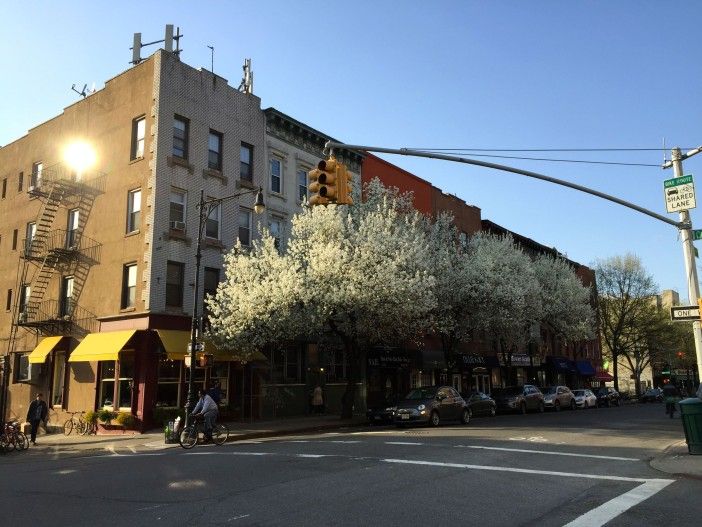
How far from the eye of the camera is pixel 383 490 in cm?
925

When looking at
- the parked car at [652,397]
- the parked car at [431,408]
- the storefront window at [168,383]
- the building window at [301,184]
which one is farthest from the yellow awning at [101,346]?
the parked car at [652,397]

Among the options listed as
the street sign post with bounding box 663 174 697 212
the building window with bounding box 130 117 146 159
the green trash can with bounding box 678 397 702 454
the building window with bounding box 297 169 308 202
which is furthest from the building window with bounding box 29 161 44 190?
the green trash can with bounding box 678 397 702 454

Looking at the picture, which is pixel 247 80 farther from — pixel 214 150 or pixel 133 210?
pixel 133 210

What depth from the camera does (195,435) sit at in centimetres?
1756

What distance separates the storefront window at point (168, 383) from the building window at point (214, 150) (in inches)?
356

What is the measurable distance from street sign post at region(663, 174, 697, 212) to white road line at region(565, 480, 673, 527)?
6.99m

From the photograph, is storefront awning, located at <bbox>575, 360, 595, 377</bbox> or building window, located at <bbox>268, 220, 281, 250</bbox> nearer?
building window, located at <bbox>268, 220, 281, 250</bbox>

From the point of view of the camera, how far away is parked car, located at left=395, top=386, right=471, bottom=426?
72.8ft

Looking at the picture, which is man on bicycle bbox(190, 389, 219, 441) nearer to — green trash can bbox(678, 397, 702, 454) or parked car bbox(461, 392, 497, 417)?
green trash can bbox(678, 397, 702, 454)

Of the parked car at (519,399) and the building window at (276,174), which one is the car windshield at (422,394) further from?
the building window at (276,174)

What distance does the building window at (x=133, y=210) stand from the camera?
2622 cm

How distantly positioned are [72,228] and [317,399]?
14.1 meters

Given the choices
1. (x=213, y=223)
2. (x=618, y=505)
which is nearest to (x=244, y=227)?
(x=213, y=223)

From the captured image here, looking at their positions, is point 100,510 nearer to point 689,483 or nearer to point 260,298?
point 689,483
